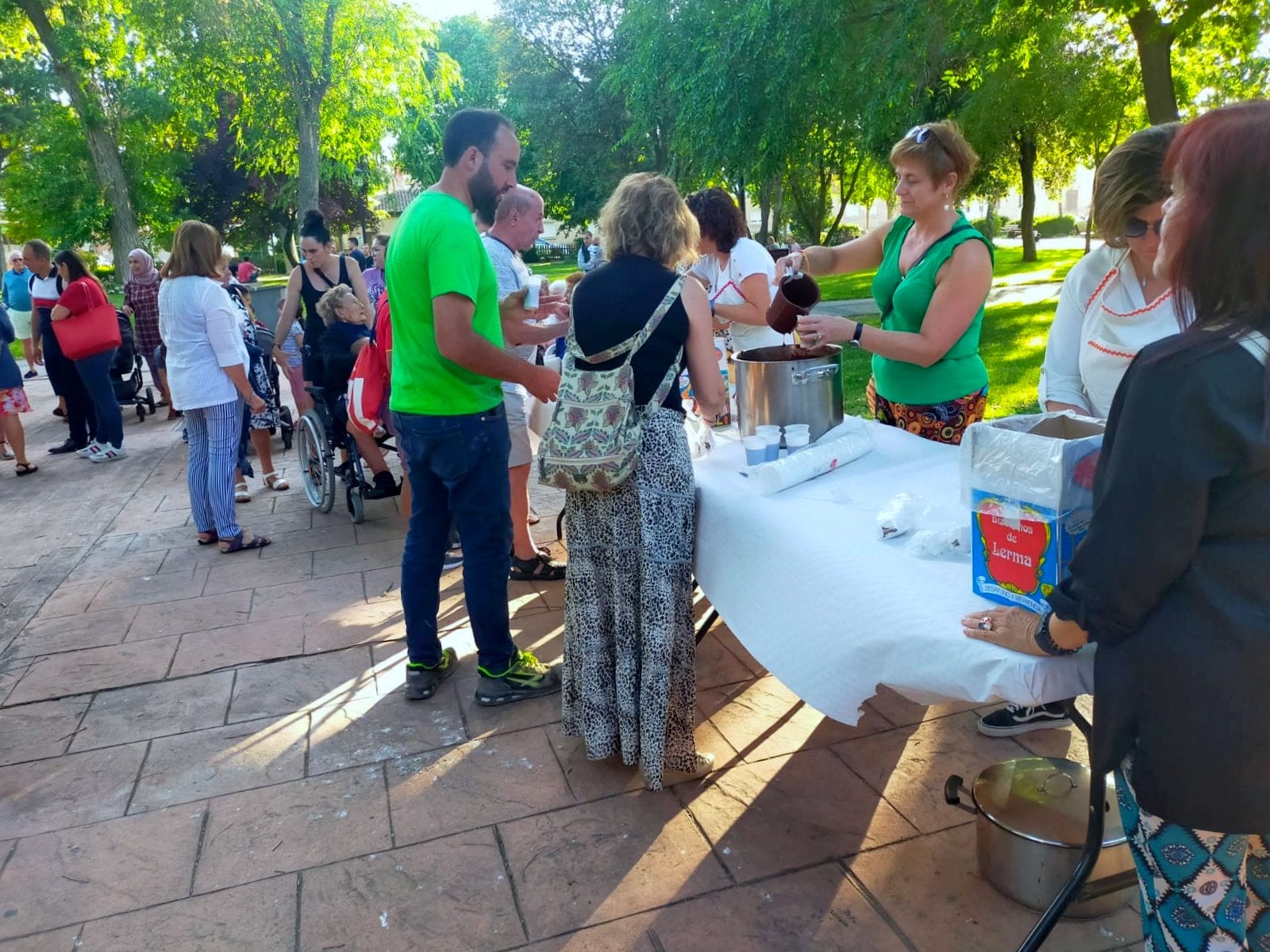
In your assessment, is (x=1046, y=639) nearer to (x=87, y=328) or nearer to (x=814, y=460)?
(x=814, y=460)

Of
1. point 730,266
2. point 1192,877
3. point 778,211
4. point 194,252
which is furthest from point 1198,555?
point 778,211

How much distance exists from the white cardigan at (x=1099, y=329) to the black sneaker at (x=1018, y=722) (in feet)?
3.33

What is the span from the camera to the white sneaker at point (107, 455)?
8016mm

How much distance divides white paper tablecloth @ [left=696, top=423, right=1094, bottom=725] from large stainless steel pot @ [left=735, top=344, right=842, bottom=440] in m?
0.17

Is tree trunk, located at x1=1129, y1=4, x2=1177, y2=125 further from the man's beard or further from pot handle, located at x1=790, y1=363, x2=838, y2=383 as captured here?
the man's beard

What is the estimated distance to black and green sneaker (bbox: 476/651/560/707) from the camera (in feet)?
10.7

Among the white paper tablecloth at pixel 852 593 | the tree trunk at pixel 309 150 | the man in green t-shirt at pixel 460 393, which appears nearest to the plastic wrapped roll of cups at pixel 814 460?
the white paper tablecloth at pixel 852 593

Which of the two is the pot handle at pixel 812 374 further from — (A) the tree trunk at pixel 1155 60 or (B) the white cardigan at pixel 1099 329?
A: (A) the tree trunk at pixel 1155 60

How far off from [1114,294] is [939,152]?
31.6 inches

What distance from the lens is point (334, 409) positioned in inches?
222

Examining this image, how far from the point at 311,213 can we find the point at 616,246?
4.26 m

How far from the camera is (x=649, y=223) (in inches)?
95.7

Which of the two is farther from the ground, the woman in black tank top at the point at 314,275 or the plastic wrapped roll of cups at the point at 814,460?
the woman in black tank top at the point at 314,275

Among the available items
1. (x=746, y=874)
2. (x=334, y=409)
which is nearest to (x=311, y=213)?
(x=334, y=409)
